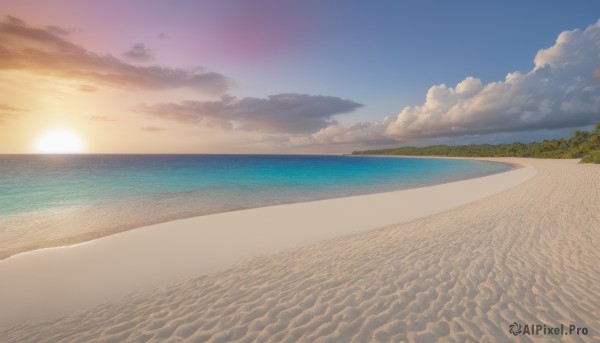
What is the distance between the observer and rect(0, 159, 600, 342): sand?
4.91m

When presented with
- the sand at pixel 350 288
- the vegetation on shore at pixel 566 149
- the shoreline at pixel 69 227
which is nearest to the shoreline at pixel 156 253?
the sand at pixel 350 288

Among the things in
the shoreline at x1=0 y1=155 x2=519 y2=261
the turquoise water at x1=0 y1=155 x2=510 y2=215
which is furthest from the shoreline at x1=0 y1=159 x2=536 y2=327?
the turquoise water at x1=0 y1=155 x2=510 y2=215

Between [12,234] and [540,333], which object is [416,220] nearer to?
[540,333]

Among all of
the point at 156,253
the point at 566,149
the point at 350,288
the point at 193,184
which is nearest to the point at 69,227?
the point at 156,253

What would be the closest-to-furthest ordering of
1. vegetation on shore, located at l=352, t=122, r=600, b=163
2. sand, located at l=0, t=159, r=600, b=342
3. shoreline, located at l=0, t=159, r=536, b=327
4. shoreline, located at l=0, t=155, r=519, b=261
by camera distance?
sand, located at l=0, t=159, r=600, b=342 → shoreline, located at l=0, t=159, r=536, b=327 → shoreline, located at l=0, t=155, r=519, b=261 → vegetation on shore, located at l=352, t=122, r=600, b=163

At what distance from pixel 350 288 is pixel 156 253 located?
770cm

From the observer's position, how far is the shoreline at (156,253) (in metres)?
6.85

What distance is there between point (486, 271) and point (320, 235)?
6.27 m

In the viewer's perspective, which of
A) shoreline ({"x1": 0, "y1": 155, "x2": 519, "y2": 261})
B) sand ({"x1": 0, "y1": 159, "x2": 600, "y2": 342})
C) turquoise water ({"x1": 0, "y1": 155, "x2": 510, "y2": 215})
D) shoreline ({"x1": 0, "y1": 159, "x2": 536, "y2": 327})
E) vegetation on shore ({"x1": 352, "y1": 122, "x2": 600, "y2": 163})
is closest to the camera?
sand ({"x1": 0, "y1": 159, "x2": 600, "y2": 342})

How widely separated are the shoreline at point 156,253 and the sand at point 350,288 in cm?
9

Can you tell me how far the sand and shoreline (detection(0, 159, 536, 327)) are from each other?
3.4 inches

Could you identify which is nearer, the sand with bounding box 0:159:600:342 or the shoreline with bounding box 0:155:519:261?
the sand with bounding box 0:159:600:342

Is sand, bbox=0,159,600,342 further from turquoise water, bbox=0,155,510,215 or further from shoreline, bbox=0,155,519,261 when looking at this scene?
turquoise water, bbox=0,155,510,215

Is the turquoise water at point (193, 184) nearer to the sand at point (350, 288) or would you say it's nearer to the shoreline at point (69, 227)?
the shoreline at point (69, 227)
